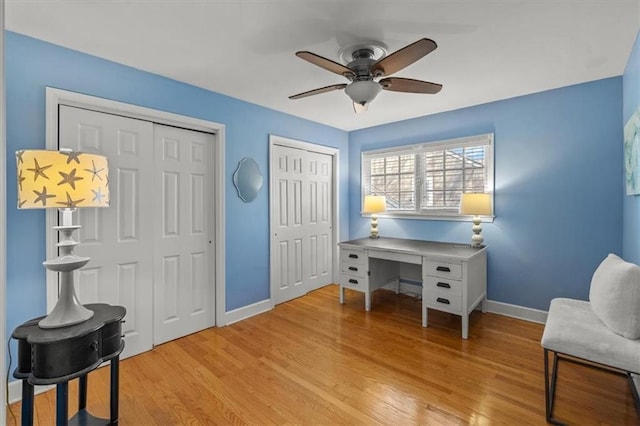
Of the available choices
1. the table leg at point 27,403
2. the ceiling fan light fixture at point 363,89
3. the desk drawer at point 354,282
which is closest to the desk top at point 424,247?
the desk drawer at point 354,282

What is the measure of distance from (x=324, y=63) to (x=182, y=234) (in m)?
1.97

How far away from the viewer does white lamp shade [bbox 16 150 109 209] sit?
4.58 ft

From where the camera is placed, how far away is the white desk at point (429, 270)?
2.75m

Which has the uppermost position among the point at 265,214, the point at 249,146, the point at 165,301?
the point at 249,146

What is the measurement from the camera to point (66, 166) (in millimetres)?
1443

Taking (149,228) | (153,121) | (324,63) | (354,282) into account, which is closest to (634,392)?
(354,282)

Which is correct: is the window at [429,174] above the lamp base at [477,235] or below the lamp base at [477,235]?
above

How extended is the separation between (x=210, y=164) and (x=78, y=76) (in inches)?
45.7

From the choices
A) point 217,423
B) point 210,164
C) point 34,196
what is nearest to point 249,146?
point 210,164

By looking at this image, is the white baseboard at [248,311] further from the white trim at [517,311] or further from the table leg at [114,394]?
the white trim at [517,311]

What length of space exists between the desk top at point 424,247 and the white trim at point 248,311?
1.11m

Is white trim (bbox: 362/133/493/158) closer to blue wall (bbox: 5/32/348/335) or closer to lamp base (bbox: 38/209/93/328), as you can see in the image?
blue wall (bbox: 5/32/348/335)

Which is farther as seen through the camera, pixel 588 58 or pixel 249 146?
pixel 249 146

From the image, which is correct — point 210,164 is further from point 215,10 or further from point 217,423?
point 217,423
